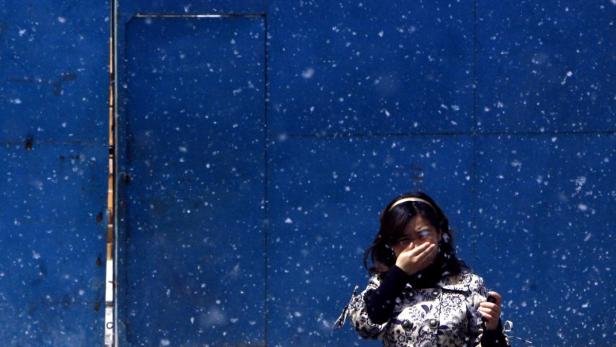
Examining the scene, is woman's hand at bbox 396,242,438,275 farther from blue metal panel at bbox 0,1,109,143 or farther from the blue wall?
blue metal panel at bbox 0,1,109,143

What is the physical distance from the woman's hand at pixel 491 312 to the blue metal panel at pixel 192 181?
7.85ft

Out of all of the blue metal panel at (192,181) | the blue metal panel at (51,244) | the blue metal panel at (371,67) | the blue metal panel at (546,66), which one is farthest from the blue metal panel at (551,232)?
the blue metal panel at (51,244)

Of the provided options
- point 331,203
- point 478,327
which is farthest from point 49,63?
point 478,327

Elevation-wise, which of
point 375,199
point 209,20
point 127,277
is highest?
point 209,20

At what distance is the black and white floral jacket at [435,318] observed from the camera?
3.56 meters

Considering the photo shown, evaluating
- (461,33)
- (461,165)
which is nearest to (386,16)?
(461,33)

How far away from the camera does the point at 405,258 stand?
3525 mm

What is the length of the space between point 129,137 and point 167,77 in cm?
36

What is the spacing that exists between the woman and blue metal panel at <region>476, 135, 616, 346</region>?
7.47 ft

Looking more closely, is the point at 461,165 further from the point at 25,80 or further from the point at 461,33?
the point at 25,80

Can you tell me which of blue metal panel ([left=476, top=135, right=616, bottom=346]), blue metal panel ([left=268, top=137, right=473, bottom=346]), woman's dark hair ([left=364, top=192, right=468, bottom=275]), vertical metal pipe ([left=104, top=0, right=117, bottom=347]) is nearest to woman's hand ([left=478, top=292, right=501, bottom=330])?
woman's dark hair ([left=364, top=192, right=468, bottom=275])

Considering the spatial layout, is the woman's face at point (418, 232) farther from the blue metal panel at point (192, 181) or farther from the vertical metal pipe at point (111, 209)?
the vertical metal pipe at point (111, 209)

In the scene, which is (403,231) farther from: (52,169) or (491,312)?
(52,169)

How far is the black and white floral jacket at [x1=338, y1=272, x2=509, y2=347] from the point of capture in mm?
3562
